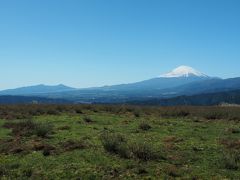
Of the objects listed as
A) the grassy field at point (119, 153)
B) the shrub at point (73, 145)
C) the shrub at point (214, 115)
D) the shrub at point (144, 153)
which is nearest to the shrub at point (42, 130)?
the grassy field at point (119, 153)

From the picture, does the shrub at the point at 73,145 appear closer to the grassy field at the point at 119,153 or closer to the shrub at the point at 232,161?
the grassy field at the point at 119,153

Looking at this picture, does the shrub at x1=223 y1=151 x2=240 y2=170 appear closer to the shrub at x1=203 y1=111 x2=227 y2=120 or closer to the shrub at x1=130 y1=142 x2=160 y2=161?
the shrub at x1=130 y1=142 x2=160 y2=161

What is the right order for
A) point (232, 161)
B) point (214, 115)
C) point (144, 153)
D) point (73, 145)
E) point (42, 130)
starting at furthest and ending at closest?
1. point (214, 115)
2. point (42, 130)
3. point (73, 145)
4. point (144, 153)
5. point (232, 161)

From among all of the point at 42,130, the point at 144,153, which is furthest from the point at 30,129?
the point at 144,153

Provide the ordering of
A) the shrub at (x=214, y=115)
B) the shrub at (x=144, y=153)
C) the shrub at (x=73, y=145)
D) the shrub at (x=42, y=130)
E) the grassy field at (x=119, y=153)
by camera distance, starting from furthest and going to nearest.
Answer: the shrub at (x=214, y=115) < the shrub at (x=42, y=130) < the shrub at (x=73, y=145) < the shrub at (x=144, y=153) < the grassy field at (x=119, y=153)

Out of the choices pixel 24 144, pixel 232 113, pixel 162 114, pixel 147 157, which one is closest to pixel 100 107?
pixel 162 114

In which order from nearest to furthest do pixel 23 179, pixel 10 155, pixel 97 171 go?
pixel 23 179 → pixel 97 171 → pixel 10 155

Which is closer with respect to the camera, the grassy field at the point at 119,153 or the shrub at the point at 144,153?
the grassy field at the point at 119,153

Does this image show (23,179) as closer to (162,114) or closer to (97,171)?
(97,171)

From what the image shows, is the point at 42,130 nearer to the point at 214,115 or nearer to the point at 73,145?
the point at 73,145


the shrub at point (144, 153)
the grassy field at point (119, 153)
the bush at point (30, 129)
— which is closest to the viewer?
the grassy field at point (119, 153)

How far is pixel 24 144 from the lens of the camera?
2197 centimetres

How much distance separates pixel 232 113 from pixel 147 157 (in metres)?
24.2

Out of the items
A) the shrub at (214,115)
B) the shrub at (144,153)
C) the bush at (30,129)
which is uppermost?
the bush at (30,129)
